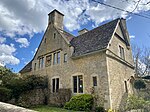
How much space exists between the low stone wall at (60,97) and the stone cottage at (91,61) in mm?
616

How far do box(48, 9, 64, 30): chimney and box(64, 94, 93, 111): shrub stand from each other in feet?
34.5

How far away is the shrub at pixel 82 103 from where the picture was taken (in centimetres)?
1183

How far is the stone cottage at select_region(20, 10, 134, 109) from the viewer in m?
12.5

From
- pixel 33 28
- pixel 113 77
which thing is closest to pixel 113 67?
pixel 113 77

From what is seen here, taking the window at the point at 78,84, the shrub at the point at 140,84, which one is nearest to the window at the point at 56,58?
the window at the point at 78,84

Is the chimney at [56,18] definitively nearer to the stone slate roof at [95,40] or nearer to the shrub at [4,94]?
the stone slate roof at [95,40]

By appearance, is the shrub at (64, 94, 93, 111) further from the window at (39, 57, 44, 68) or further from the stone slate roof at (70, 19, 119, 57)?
the window at (39, 57, 44, 68)

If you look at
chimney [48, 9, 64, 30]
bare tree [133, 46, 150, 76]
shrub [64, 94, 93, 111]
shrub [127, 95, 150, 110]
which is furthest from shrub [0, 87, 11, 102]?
bare tree [133, 46, 150, 76]

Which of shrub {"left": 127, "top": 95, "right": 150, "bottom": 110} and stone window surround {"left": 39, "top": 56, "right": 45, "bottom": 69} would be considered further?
stone window surround {"left": 39, "top": 56, "right": 45, "bottom": 69}

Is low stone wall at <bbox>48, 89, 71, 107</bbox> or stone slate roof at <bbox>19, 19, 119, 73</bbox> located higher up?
stone slate roof at <bbox>19, 19, 119, 73</bbox>

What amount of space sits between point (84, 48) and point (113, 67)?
3.51m

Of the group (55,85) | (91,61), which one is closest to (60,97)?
(55,85)

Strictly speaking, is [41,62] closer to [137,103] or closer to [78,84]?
[78,84]

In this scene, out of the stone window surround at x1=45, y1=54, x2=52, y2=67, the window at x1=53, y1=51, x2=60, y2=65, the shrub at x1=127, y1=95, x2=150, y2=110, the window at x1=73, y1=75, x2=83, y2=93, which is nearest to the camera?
the shrub at x1=127, y1=95, x2=150, y2=110
